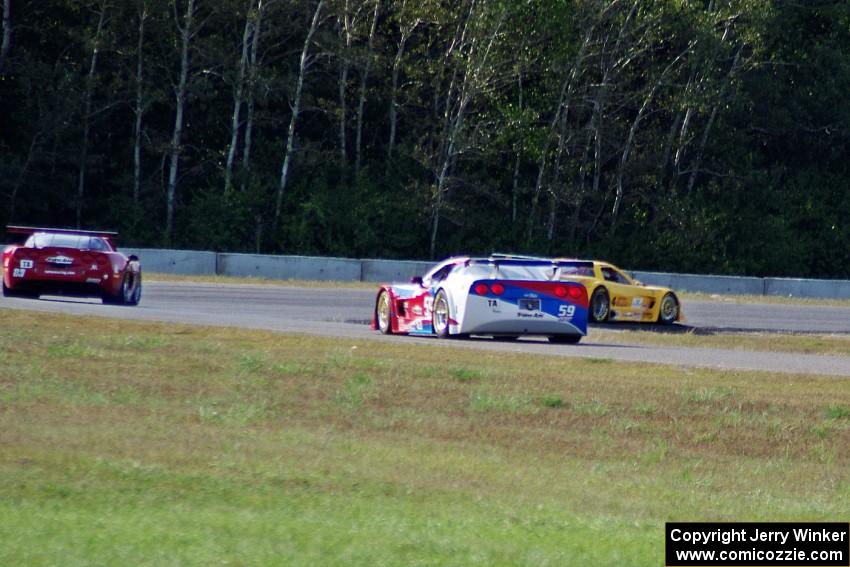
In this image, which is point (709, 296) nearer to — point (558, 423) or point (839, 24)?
point (839, 24)

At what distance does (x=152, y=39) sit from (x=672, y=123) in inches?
745

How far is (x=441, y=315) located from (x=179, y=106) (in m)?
25.8

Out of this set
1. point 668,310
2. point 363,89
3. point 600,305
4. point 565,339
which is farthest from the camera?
point 363,89

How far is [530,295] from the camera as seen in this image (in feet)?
58.5

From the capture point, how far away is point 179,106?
4219cm

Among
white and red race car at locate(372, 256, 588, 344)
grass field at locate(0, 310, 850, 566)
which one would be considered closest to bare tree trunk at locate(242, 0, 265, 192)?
white and red race car at locate(372, 256, 588, 344)

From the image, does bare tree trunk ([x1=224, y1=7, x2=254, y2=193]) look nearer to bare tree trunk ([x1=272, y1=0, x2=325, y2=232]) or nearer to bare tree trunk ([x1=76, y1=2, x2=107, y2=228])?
bare tree trunk ([x1=272, y1=0, x2=325, y2=232])

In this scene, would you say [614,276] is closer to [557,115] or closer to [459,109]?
[459,109]

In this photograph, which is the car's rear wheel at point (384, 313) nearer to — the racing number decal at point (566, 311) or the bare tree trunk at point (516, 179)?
the racing number decal at point (566, 311)

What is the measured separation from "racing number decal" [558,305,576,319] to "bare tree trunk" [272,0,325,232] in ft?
84.2

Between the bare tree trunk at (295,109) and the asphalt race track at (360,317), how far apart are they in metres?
11.6


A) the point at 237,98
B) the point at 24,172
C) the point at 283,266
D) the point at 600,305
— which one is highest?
the point at 237,98

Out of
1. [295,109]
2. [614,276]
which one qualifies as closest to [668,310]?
[614,276]

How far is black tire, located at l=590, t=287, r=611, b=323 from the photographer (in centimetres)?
2517
